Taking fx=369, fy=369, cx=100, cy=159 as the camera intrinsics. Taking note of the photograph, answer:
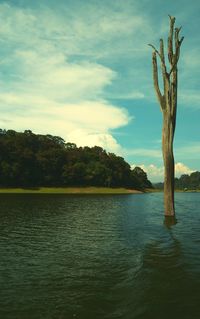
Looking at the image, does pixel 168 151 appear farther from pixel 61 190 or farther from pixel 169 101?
pixel 61 190

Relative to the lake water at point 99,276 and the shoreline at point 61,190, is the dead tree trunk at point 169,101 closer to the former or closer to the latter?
the lake water at point 99,276

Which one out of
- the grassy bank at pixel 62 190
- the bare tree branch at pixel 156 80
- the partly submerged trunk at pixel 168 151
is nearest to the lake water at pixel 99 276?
the partly submerged trunk at pixel 168 151

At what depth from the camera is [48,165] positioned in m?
153

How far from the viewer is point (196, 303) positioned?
1224cm

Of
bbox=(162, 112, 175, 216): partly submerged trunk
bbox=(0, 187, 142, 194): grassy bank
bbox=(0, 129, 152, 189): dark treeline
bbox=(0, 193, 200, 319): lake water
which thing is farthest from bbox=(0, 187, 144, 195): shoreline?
bbox=(0, 193, 200, 319): lake water

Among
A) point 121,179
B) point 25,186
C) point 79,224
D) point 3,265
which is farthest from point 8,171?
point 3,265

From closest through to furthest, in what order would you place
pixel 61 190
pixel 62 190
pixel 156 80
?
pixel 156 80 → pixel 61 190 → pixel 62 190

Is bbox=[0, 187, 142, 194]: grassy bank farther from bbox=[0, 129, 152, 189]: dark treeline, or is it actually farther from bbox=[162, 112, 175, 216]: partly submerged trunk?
bbox=[162, 112, 175, 216]: partly submerged trunk

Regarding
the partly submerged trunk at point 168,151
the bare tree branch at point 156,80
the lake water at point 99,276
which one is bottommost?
the lake water at point 99,276

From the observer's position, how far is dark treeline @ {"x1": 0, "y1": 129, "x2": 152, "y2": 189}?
14150cm

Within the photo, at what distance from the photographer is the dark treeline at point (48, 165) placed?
464 ft

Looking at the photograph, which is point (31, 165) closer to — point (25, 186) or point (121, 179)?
point (25, 186)

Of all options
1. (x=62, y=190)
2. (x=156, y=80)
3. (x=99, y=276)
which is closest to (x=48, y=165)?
(x=62, y=190)

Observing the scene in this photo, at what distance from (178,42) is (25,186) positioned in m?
111
